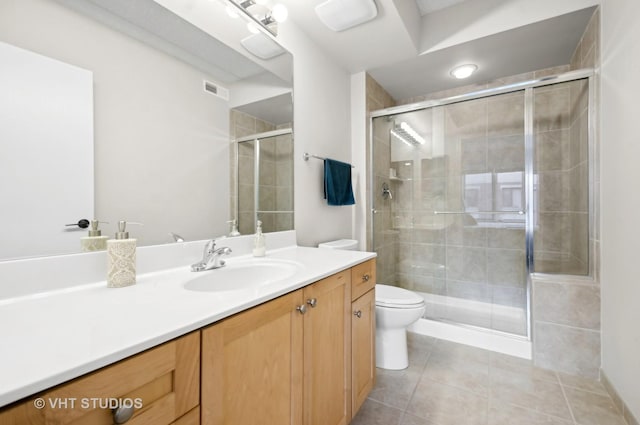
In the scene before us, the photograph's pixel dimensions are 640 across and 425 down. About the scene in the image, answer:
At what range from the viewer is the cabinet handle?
1.56 ft

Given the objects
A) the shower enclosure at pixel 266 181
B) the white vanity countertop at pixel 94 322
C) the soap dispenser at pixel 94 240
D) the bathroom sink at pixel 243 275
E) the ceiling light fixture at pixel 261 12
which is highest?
the ceiling light fixture at pixel 261 12

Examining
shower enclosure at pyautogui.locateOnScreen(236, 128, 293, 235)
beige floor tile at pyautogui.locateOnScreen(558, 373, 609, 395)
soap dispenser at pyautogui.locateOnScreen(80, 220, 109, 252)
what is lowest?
beige floor tile at pyautogui.locateOnScreen(558, 373, 609, 395)

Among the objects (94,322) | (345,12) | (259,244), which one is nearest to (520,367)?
(259,244)

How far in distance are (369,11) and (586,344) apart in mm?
2477

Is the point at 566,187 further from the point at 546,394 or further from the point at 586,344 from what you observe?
the point at 546,394

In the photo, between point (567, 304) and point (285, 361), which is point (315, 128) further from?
point (567, 304)

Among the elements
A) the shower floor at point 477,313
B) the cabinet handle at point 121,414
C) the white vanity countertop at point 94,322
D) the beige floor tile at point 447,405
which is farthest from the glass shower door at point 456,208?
the cabinet handle at point 121,414

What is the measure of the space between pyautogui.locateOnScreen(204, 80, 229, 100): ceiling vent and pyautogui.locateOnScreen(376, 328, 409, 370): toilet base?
1679 mm

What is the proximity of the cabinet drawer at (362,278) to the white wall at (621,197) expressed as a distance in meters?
1.20

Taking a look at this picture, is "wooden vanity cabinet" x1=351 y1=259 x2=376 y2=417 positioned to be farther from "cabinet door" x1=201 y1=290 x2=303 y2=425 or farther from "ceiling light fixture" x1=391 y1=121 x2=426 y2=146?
"ceiling light fixture" x1=391 y1=121 x2=426 y2=146

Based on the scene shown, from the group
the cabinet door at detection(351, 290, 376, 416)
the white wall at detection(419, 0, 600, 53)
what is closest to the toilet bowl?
the cabinet door at detection(351, 290, 376, 416)

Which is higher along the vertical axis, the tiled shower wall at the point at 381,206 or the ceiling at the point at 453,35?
the ceiling at the point at 453,35

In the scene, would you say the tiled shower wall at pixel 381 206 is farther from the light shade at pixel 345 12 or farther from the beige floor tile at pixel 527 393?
the beige floor tile at pixel 527 393

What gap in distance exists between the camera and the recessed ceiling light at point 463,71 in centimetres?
242
